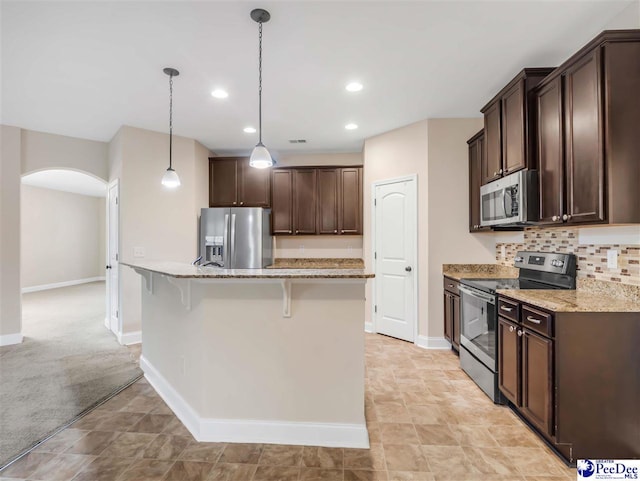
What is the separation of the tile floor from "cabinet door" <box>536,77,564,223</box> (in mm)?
1558

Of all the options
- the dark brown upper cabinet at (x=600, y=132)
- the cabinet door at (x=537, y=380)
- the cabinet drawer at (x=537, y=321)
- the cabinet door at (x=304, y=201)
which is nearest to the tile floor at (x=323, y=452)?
the cabinet door at (x=537, y=380)

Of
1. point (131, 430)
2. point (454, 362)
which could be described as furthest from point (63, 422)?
point (454, 362)

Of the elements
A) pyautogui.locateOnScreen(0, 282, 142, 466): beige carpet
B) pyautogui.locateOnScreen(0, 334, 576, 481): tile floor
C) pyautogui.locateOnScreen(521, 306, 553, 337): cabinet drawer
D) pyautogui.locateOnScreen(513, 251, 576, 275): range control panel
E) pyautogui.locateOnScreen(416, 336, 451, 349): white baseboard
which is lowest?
pyautogui.locateOnScreen(0, 334, 576, 481): tile floor

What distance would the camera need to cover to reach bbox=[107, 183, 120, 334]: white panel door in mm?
4262

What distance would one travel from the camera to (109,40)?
233cm

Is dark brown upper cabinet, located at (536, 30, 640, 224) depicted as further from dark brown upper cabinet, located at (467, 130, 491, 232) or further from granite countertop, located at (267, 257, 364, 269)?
granite countertop, located at (267, 257, 364, 269)

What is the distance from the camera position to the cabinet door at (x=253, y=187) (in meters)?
4.97

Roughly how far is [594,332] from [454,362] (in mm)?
1782

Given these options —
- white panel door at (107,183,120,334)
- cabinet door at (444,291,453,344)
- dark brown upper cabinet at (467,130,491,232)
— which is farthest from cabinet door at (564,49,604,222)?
white panel door at (107,183,120,334)

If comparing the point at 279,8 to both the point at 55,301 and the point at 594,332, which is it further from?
the point at 55,301

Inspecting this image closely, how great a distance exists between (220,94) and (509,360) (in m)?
3.46

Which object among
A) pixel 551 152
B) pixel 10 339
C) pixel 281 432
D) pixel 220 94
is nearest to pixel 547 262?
pixel 551 152

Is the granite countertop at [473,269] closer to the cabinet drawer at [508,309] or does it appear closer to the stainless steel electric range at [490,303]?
the stainless steel electric range at [490,303]

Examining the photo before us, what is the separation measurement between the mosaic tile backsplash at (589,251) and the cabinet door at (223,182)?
393 centimetres
